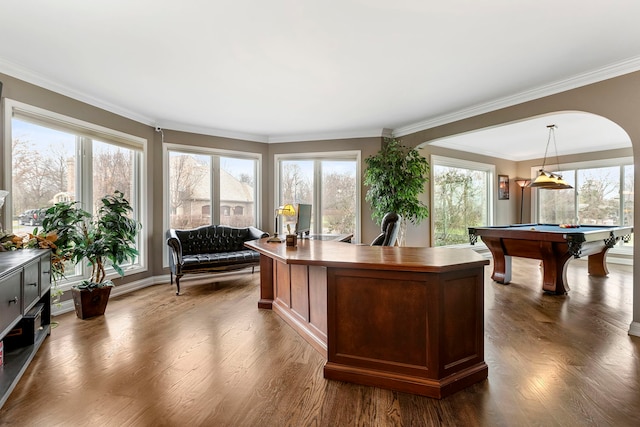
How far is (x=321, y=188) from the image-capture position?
230 inches

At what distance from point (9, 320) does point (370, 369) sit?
221 cm

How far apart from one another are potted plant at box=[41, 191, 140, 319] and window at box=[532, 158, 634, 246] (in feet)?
28.0

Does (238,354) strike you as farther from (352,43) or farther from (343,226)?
(343,226)

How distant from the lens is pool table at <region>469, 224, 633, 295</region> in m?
3.88

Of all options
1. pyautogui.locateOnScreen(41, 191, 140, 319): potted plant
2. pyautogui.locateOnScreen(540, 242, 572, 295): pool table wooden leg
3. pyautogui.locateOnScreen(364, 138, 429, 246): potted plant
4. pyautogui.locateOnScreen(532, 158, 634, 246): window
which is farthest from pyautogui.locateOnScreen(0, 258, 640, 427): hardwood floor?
pyautogui.locateOnScreen(532, 158, 634, 246): window

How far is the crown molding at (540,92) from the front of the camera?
9.46ft

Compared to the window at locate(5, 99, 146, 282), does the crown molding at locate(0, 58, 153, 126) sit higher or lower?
higher

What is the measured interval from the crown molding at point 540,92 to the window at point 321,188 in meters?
1.51

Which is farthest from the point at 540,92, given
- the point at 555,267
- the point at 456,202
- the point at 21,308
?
the point at 21,308

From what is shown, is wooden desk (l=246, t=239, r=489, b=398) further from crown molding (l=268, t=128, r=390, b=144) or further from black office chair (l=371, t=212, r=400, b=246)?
crown molding (l=268, t=128, r=390, b=144)

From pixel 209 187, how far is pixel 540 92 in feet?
16.0

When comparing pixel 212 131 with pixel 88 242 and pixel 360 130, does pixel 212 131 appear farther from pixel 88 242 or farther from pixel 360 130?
pixel 88 242

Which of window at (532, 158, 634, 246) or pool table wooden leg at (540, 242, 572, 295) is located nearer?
pool table wooden leg at (540, 242, 572, 295)

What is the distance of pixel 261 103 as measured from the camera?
13.4 ft
